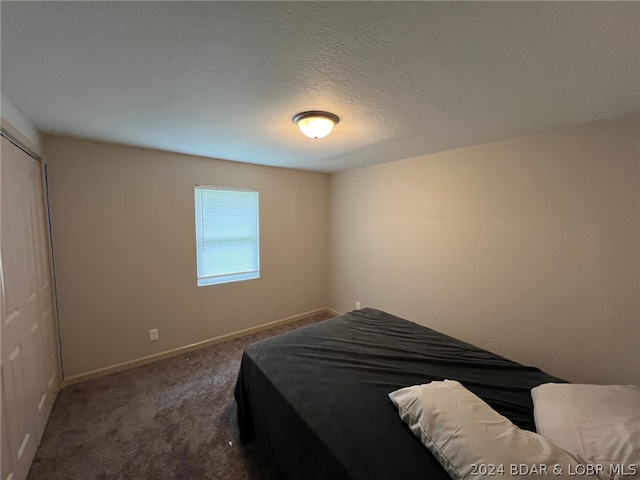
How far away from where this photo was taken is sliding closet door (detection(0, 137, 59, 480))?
1351 mm

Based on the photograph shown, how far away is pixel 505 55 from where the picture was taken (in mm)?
1052

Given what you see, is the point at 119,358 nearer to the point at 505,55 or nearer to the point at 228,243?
the point at 228,243

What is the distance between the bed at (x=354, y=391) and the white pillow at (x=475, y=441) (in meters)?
0.08

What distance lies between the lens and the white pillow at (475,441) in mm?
830

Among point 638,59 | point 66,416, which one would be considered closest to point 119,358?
point 66,416

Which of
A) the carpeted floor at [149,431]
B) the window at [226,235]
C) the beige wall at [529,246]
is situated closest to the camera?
the carpeted floor at [149,431]

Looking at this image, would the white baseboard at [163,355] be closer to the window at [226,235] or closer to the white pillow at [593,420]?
the window at [226,235]

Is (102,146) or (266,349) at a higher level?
(102,146)

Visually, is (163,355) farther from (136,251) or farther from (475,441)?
(475,441)

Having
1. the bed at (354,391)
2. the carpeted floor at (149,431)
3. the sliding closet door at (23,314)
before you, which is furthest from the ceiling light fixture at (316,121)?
the carpeted floor at (149,431)

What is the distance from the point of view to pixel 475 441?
3.03 ft

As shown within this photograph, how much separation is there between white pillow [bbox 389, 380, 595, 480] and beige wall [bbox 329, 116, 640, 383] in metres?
1.44

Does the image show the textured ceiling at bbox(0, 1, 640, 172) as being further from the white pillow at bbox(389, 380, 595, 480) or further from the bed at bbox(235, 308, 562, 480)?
the bed at bbox(235, 308, 562, 480)

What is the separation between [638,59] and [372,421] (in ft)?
6.54
